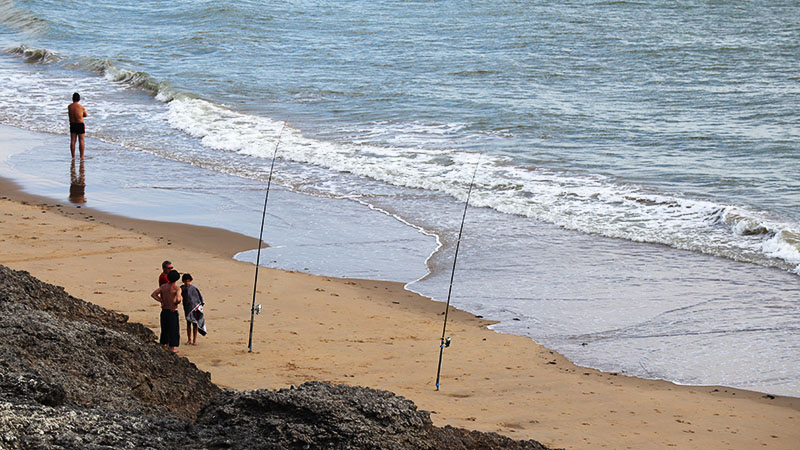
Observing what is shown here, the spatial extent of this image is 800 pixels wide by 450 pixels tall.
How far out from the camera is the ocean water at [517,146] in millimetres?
9086

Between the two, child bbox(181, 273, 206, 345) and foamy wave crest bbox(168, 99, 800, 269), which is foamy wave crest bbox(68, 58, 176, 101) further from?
child bbox(181, 273, 206, 345)

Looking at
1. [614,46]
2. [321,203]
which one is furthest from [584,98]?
[321,203]

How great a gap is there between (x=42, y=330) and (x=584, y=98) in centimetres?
1785

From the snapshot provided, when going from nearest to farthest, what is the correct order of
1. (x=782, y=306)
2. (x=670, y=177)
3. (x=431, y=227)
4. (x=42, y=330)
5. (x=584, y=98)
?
(x=42, y=330), (x=782, y=306), (x=431, y=227), (x=670, y=177), (x=584, y=98)

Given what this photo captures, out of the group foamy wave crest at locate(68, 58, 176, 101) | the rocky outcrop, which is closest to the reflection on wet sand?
the rocky outcrop

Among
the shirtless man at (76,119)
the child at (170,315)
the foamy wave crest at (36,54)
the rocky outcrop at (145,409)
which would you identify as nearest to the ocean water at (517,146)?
the foamy wave crest at (36,54)

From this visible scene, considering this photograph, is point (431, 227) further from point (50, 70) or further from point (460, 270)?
point (50, 70)

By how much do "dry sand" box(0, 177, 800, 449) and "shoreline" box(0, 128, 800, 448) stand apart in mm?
16

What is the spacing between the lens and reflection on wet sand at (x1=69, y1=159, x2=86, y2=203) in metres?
12.8

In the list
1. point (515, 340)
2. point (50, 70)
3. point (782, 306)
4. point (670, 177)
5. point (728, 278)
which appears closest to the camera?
point (515, 340)

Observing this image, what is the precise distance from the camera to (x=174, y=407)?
192 inches

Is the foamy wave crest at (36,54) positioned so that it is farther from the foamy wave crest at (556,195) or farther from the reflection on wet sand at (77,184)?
the reflection on wet sand at (77,184)

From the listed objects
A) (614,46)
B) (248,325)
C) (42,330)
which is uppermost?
(614,46)

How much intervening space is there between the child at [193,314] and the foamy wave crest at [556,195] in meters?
6.06
